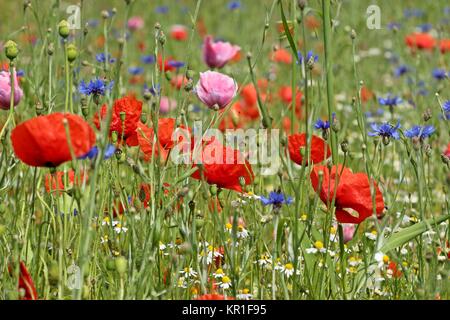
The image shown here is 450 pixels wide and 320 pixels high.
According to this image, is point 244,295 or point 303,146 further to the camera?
point 303,146

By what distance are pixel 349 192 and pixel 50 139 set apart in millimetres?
549

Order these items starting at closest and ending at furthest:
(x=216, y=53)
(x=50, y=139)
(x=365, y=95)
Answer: (x=50, y=139) < (x=216, y=53) < (x=365, y=95)

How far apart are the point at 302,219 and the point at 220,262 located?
0.21 m

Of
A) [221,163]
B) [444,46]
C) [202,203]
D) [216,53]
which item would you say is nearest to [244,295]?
[221,163]

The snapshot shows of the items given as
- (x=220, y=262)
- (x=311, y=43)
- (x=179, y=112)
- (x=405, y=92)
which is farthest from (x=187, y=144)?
(x=311, y=43)

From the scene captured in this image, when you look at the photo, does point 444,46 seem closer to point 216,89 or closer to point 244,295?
point 216,89

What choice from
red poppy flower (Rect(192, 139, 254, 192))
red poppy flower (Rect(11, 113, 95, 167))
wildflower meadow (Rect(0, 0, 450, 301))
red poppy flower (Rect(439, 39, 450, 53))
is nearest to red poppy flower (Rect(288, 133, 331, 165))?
wildflower meadow (Rect(0, 0, 450, 301))

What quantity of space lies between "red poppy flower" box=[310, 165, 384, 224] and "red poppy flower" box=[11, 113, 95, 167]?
435 mm

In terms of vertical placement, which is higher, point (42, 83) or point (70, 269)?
point (42, 83)

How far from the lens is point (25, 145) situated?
1.32m

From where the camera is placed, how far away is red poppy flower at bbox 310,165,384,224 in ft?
4.99

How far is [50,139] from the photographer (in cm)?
131

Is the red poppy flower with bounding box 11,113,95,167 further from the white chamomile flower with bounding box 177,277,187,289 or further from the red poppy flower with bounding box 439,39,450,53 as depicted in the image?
the red poppy flower with bounding box 439,39,450,53
